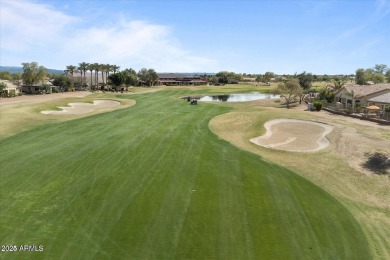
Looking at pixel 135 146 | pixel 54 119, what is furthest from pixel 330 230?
pixel 54 119

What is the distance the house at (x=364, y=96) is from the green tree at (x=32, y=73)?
10363 cm

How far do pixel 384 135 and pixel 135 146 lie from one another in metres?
29.6

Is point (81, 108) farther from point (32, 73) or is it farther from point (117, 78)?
point (117, 78)

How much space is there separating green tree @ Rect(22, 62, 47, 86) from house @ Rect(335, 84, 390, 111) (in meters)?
104

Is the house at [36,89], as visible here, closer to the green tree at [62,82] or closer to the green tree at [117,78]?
the green tree at [62,82]

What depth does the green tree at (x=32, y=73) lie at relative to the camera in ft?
398

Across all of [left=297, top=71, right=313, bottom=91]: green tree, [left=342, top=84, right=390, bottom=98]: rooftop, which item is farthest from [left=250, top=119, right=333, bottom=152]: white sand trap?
[left=297, top=71, right=313, bottom=91]: green tree

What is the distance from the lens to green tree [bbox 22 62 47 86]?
121 meters

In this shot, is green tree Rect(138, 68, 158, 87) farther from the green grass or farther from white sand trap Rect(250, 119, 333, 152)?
the green grass

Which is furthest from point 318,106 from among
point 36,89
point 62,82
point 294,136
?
point 62,82

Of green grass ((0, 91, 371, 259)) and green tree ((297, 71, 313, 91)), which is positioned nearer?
green grass ((0, 91, 371, 259))

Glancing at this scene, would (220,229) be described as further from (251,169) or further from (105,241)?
(251,169)

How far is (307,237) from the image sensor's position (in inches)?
677

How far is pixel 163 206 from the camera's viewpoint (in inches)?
803
